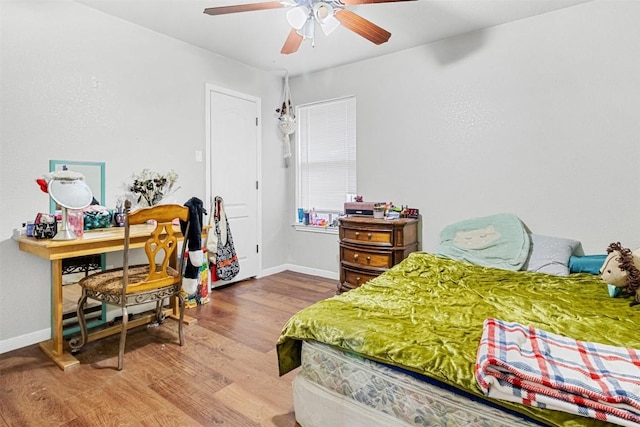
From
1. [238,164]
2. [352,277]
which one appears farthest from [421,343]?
[238,164]

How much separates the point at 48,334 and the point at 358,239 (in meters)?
2.68

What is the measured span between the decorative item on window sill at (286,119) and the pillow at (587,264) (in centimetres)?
329

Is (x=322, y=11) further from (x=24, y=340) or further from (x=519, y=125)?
(x=24, y=340)

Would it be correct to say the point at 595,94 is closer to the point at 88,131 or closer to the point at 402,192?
the point at 402,192

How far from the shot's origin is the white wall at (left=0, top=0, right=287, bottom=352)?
7.74ft

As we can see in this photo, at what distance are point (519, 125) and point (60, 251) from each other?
365 centimetres

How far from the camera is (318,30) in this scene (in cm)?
309

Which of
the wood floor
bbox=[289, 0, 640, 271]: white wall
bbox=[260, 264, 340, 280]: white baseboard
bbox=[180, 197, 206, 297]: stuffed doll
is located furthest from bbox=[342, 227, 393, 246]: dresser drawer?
bbox=[180, 197, 206, 297]: stuffed doll

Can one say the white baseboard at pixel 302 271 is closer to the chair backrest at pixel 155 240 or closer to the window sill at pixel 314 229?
the window sill at pixel 314 229

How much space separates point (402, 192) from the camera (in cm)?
364

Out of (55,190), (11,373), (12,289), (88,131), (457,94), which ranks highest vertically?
(457,94)

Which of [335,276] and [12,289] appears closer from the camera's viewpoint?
[12,289]

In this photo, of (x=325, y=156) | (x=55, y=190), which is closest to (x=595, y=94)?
(x=325, y=156)

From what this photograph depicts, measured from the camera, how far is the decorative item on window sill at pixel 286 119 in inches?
172
